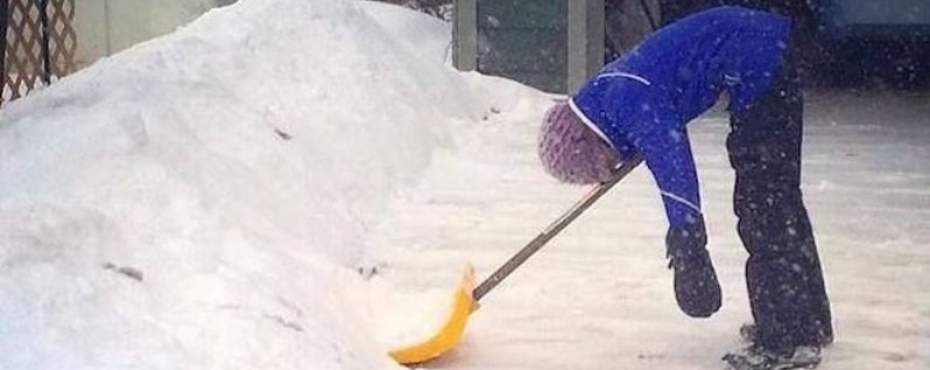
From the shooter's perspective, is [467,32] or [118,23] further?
[118,23]

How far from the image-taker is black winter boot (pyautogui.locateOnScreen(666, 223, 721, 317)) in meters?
4.01

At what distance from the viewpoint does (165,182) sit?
5.08m

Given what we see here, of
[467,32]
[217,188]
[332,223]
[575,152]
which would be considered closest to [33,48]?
[467,32]

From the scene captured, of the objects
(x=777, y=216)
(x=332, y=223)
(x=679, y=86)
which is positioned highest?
(x=679, y=86)

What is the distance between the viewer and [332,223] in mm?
5949

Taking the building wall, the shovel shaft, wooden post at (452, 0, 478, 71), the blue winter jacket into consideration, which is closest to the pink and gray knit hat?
the blue winter jacket

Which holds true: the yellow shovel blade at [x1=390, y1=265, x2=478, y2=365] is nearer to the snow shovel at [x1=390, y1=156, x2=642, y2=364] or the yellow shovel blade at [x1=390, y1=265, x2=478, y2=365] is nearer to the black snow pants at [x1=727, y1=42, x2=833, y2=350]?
the snow shovel at [x1=390, y1=156, x2=642, y2=364]

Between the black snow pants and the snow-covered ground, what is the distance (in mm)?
227

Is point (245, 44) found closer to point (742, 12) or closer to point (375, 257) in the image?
point (375, 257)

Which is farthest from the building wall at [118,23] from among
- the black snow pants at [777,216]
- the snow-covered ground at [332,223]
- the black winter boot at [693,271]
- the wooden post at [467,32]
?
the black winter boot at [693,271]

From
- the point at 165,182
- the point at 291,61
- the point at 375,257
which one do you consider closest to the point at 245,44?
the point at 291,61

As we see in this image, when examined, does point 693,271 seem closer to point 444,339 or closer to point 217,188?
point 444,339

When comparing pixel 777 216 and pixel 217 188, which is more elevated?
pixel 777 216

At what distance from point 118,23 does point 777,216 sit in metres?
10.9
